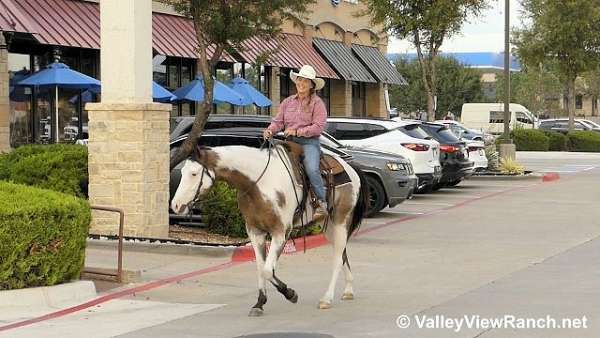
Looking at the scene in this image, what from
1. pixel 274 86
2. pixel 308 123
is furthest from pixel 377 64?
pixel 308 123

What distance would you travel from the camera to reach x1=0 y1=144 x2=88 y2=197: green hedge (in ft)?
50.6

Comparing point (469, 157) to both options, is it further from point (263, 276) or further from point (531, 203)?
point (263, 276)

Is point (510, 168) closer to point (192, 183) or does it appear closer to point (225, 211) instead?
point (225, 211)

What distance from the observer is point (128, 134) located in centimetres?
1486

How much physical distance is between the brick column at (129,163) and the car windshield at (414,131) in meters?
8.59

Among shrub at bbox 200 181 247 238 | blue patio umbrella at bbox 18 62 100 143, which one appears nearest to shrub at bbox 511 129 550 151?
blue patio umbrella at bbox 18 62 100 143

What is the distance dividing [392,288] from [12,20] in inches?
523

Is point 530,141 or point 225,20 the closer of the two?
point 225,20

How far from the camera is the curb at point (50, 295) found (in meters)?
10.3

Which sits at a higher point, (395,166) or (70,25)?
(70,25)

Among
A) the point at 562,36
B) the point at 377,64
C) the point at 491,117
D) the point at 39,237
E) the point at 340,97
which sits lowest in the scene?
the point at 39,237

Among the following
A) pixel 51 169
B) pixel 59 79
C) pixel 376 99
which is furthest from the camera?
pixel 376 99

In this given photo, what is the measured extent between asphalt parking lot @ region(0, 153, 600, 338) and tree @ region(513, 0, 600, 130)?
88.0 ft

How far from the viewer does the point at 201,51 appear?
19859 millimetres
